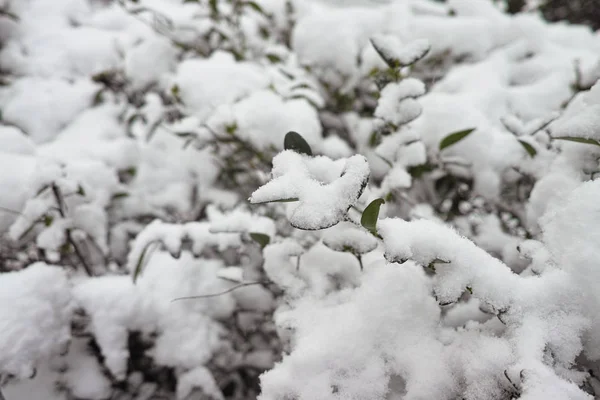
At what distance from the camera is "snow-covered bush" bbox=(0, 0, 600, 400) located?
0.49 m

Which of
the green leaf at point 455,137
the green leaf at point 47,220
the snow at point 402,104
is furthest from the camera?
the green leaf at point 47,220

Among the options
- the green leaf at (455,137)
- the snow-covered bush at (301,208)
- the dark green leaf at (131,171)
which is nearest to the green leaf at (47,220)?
the snow-covered bush at (301,208)

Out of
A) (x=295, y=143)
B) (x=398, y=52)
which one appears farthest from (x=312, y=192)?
(x=398, y=52)

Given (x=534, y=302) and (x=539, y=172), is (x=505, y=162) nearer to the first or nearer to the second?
(x=539, y=172)

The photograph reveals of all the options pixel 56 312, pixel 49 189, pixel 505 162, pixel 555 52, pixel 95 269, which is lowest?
pixel 95 269

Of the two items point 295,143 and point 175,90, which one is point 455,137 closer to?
point 295,143

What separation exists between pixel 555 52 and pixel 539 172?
919 mm

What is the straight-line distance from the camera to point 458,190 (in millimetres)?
1052

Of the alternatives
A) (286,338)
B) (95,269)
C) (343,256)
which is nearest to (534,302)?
(343,256)

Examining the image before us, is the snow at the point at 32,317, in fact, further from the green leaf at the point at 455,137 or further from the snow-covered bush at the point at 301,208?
the green leaf at the point at 455,137

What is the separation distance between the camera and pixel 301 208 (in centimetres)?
42

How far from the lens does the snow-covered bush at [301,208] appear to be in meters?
0.49

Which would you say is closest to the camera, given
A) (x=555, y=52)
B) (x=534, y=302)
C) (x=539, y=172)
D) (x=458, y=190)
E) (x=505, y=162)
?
(x=534, y=302)

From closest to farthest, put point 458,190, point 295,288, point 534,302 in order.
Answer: point 534,302
point 295,288
point 458,190
